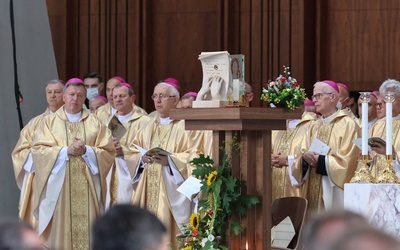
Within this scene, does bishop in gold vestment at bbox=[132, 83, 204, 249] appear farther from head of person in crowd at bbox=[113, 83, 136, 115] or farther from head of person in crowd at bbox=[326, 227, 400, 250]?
head of person in crowd at bbox=[326, 227, 400, 250]

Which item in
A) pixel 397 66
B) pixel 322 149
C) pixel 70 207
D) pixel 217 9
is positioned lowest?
pixel 70 207

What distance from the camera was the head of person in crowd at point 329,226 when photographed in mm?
2033

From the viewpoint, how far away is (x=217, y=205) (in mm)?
5930

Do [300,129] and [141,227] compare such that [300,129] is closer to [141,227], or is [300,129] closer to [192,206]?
[192,206]

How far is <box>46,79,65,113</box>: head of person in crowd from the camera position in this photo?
966cm

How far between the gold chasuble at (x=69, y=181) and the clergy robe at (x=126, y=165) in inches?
7.6

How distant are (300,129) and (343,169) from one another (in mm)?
775

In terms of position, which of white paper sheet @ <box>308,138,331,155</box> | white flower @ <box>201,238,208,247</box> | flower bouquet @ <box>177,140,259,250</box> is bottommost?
white flower @ <box>201,238,208,247</box>

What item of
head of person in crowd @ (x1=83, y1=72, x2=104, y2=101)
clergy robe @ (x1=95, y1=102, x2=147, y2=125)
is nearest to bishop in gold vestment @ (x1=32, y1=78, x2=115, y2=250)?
clergy robe @ (x1=95, y1=102, x2=147, y2=125)

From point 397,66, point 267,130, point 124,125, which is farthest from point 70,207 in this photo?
point 397,66

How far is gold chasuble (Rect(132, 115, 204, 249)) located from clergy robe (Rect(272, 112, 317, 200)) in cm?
73

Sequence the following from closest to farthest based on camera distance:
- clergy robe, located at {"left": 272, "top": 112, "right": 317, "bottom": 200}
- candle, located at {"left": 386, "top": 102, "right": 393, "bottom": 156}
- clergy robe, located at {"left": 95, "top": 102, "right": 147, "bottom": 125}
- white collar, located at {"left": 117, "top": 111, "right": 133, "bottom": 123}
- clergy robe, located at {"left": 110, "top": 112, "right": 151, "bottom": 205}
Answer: candle, located at {"left": 386, "top": 102, "right": 393, "bottom": 156}, clergy robe, located at {"left": 272, "top": 112, "right": 317, "bottom": 200}, clergy robe, located at {"left": 110, "top": 112, "right": 151, "bottom": 205}, white collar, located at {"left": 117, "top": 111, "right": 133, "bottom": 123}, clergy robe, located at {"left": 95, "top": 102, "right": 147, "bottom": 125}

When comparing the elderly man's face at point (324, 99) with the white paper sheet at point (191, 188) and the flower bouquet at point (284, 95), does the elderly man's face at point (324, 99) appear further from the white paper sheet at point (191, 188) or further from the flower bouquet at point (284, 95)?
the white paper sheet at point (191, 188)

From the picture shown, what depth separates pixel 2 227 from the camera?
2143 mm
